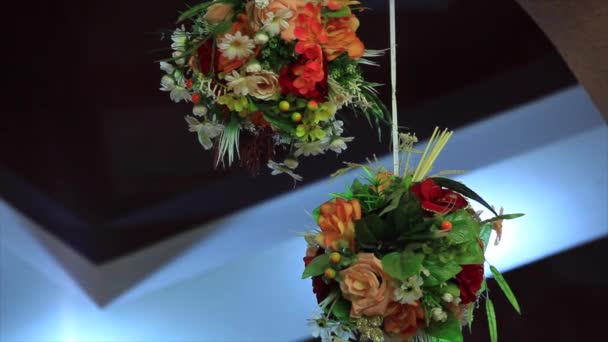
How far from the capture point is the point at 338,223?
62.6 inches

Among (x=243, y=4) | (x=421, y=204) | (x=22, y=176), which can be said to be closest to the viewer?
(x=421, y=204)

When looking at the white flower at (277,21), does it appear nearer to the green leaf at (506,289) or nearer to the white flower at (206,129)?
the white flower at (206,129)

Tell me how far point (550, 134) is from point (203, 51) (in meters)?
2.56

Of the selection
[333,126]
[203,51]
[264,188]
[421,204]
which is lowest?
[421,204]

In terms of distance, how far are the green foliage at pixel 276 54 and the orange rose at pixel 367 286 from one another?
1.26ft

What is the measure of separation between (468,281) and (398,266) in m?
0.16

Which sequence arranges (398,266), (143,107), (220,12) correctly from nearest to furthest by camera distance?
1. (398,266)
2. (220,12)
3. (143,107)

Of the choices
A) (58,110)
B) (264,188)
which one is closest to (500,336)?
(264,188)

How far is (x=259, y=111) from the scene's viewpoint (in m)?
1.74

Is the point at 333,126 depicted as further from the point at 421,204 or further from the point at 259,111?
the point at 421,204

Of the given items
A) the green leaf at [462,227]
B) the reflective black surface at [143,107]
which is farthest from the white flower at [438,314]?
the reflective black surface at [143,107]

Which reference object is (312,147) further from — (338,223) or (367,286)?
(367,286)

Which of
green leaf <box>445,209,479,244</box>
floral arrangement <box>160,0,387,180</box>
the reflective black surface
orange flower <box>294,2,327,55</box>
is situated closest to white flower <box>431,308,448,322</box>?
green leaf <box>445,209,479,244</box>

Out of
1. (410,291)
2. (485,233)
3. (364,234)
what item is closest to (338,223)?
(364,234)
